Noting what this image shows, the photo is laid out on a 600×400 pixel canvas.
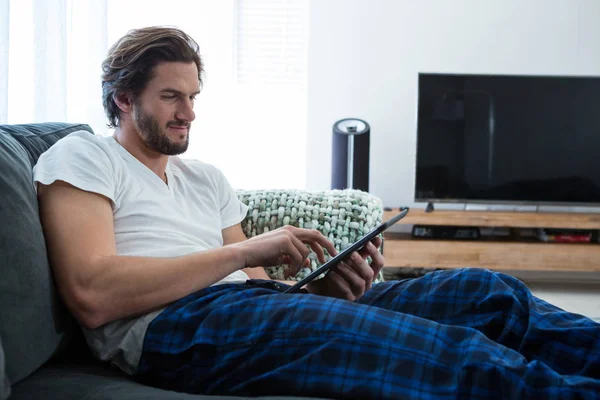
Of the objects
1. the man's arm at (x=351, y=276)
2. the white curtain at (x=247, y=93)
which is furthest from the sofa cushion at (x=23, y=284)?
the white curtain at (x=247, y=93)

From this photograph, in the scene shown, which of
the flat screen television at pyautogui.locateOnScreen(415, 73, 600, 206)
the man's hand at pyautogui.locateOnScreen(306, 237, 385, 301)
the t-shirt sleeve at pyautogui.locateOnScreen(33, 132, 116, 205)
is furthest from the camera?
the flat screen television at pyautogui.locateOnScreen(415, 73, 600, 206)

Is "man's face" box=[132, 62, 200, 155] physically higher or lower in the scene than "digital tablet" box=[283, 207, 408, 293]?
higher

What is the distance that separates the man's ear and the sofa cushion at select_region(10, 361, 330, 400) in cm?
59

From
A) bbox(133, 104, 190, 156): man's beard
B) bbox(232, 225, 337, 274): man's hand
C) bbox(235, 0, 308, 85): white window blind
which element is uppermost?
bbox(235, 0, 308, 85): white window blind

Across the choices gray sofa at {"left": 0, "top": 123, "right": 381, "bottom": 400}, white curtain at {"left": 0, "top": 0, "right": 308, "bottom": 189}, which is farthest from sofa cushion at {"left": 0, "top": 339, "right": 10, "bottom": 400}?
white curtain at {"left": 0, "top": 0, "right": 308, "bottom": 189}

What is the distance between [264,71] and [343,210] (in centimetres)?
248

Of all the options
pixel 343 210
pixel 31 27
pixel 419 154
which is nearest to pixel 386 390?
pixel 343 210

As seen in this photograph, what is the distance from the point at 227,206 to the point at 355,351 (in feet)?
2.40

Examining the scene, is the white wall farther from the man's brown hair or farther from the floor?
the man's brown hair

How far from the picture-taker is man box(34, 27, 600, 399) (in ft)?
2.92

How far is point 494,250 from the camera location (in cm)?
350

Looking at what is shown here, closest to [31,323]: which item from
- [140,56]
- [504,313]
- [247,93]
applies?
[140,56]

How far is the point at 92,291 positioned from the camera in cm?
101

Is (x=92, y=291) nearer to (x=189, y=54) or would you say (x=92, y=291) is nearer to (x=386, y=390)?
(x=386, y=390)
